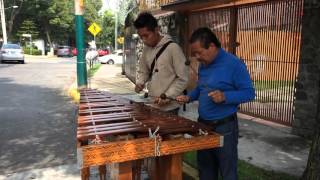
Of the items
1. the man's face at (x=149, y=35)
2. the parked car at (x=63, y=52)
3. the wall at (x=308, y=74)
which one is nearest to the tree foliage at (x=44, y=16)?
the parked car at (x=63, y=52)

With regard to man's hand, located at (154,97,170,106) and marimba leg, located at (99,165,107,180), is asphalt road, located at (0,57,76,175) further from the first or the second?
man's hand, located at (154,97,170,106)

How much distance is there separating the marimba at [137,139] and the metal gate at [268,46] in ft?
14.3

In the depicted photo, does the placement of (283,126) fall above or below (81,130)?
below

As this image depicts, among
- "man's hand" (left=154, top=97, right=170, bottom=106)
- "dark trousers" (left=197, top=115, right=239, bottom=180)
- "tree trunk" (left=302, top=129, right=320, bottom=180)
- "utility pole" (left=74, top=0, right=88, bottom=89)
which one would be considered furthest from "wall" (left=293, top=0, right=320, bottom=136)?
"utility pole" (left=74, top=0, right=88, bottom=89)

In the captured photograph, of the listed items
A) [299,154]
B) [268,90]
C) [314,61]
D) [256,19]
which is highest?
[256,19]

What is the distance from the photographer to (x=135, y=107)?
419 centimetres

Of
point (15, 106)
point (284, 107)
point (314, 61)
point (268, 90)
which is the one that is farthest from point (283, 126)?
point (15, 106)

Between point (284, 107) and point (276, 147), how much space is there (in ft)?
5.54

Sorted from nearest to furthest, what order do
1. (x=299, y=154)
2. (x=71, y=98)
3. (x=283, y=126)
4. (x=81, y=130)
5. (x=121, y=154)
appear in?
(x=121, y=154) < (x=81, y=130) < (x=299, y=154) < (x=283, y=126) < (x=71, y=98)

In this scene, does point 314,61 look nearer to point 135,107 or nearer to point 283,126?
point 283,126

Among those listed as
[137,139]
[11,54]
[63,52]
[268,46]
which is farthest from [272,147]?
[63,52]

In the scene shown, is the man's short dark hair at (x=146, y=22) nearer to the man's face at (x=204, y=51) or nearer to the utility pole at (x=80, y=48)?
the man's face at (x=204, y=51)

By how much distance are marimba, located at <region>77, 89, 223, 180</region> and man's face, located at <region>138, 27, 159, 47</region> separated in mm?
755

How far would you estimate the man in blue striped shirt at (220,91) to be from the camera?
335 centimetres
